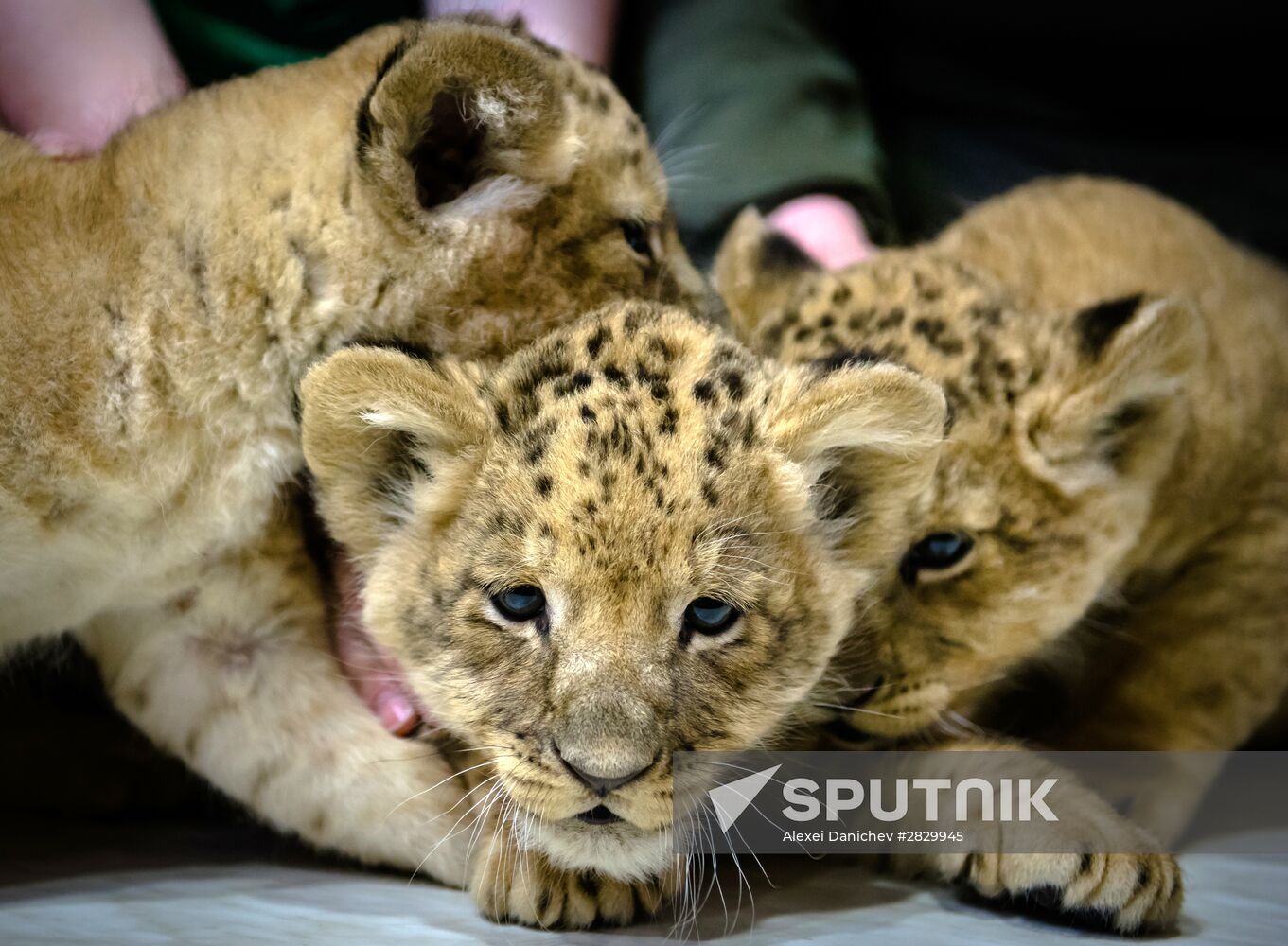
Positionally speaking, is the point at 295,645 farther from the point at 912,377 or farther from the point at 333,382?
the point at 912,377

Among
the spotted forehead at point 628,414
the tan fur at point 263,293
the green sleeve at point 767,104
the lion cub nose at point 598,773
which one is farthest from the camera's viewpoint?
the green sleeve at point 767,104

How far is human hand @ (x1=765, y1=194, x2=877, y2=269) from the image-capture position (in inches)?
113

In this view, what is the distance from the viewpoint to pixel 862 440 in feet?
5.54

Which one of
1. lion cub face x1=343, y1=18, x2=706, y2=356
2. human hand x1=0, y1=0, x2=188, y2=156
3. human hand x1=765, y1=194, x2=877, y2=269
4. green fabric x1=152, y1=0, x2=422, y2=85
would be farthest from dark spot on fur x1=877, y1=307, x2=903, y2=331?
human hand x1=0, y1=0, x2=188, y2=156

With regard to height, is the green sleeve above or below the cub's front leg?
above

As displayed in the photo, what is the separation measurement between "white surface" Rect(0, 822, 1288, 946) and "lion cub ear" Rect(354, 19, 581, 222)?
1024 mm

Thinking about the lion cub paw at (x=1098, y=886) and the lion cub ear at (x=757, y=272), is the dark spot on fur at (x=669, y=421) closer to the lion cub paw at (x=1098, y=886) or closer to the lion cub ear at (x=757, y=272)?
the lion cub ear at (x=757, y=272)

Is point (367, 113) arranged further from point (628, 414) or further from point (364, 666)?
point (364, 666)

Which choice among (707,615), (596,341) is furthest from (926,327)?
(707,615)

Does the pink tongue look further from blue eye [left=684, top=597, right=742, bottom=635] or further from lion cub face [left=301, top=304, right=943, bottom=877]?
blue eye [left=684, top=597, right=742, bottom=635]

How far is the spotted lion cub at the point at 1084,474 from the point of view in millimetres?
1948

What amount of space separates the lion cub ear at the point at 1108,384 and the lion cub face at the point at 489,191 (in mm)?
665

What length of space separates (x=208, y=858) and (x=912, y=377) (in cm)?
139

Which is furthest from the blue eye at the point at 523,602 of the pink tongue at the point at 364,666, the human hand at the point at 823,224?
the human hand at the point at 823,224
